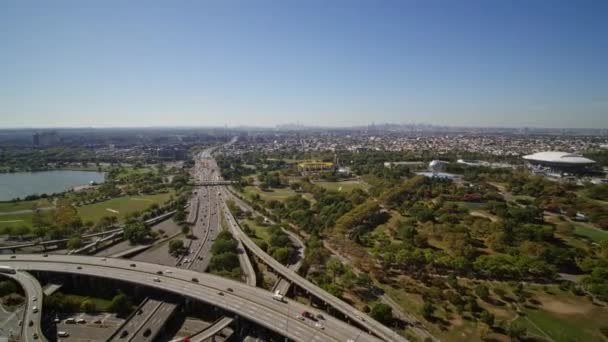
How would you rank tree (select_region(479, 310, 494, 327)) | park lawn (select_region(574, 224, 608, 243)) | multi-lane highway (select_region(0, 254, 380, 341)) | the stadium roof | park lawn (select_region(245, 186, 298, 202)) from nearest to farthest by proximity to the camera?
multi-lane highway (select_region(0, 254, 380, 341)) → tree (select_region(479, 310, 494, 327)) → park lawn (select_region(574, 224, 608, 243)) → park lawn (select_region(245, 186, 298, 202)) → the stadium roof

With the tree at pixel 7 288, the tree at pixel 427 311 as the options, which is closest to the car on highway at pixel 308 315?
the tree at pixel 427 311

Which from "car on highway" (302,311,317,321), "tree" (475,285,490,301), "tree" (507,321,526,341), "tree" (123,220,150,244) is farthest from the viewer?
"tree" (123,220,150,244)

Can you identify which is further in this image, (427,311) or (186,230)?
(186,230)

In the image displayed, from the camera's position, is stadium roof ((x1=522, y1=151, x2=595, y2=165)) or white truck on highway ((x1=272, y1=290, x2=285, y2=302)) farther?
stadium roof ((x1=522, y1=151, x2=595, y2=165))

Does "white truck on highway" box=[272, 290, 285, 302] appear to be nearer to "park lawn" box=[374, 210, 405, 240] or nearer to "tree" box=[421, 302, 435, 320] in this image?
"tree" box=[421, 302, 435, 320]

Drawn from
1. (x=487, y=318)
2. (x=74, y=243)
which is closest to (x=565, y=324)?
(x=487, y=318)

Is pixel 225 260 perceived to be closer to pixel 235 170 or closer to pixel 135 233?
pixel 135 233

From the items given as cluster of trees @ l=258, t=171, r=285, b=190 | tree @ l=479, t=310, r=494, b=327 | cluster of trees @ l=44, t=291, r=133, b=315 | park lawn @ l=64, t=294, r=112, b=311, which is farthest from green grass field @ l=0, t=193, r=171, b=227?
tree @ l=479, t=310, r=494, b=327

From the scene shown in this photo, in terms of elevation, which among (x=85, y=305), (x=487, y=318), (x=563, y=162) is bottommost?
(x=85, y=305)
